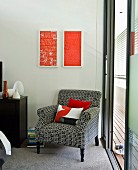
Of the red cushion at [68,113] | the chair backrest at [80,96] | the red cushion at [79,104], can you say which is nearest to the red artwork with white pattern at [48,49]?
the chair backrest at [80,96]

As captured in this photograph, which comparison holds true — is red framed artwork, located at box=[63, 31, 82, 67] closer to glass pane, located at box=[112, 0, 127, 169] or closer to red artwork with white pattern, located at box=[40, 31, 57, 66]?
red artwork with white pattern, located at box=[40, 31, 57, 66]

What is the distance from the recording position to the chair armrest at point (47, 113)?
330cm

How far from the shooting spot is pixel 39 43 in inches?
157

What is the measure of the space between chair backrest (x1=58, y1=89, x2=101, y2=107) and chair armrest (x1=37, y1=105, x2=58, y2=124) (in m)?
0.26

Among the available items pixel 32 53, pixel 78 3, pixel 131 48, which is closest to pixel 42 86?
pixel 32 53

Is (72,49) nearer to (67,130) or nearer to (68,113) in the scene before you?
(68,113)

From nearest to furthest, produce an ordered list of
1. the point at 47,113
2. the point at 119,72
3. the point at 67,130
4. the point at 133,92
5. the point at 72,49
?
the point at 133,92
the point at 67,130
the point at 47,113
the point at 72,49
the point at 119,72

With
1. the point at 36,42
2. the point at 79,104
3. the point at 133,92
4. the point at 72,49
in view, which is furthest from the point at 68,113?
the point at 133,92

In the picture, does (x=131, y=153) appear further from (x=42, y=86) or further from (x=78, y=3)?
(x=78, y=3)

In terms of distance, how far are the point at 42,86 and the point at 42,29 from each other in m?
0.96

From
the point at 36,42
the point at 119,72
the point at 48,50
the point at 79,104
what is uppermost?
the point at 36,42

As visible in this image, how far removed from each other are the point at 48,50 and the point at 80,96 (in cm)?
96

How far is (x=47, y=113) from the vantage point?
338 cm

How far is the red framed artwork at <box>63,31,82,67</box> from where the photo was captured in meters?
3.97
